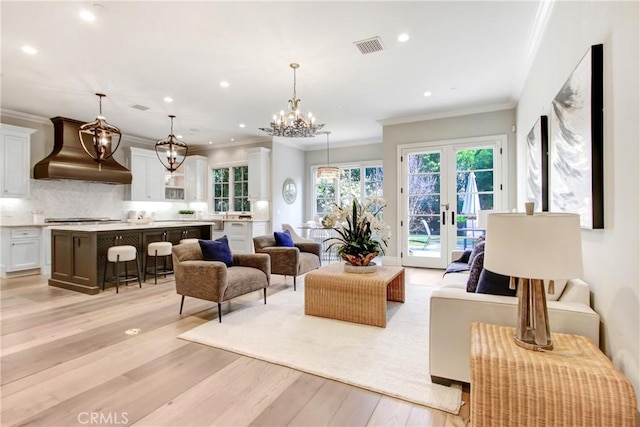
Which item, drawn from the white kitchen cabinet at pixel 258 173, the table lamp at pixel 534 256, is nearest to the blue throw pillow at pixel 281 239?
the white kitchen cabinet at pixel 258 173

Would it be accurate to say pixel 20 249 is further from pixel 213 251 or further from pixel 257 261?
pixel 257 261

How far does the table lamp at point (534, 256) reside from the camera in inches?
53.9

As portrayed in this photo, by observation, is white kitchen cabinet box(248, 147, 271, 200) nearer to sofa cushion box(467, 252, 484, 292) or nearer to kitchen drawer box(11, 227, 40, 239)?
kitchen drawer box(11, 227, 40, 239)

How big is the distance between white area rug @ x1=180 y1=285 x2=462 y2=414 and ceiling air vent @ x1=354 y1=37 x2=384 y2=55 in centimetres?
299

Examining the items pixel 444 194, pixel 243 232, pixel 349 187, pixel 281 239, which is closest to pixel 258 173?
pixel 243 232

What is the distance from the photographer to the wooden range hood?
19.1ft

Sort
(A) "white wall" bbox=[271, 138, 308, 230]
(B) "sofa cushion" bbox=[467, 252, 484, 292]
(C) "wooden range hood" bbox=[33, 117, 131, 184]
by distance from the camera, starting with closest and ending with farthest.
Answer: (B) "sofa cushion" bbox=[467, 252, 484, 292] → (C) "wooden range hood" bbox=[33, 117, 131, 184] → (A) "white wall" bbox=[271, 138, 308, 230]

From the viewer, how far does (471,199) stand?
19.0ft

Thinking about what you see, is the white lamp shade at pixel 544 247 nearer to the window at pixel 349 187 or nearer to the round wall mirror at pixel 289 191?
the window at pixel 349 187

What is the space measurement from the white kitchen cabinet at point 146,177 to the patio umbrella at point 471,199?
7149mm

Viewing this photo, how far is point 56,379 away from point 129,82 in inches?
152

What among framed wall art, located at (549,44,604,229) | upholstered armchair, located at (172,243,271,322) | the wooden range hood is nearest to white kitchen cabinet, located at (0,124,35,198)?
the wooden range hood

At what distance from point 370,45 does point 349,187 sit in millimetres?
5348

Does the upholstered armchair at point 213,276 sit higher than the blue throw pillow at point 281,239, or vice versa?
the blue throw pillow at point 281,239
